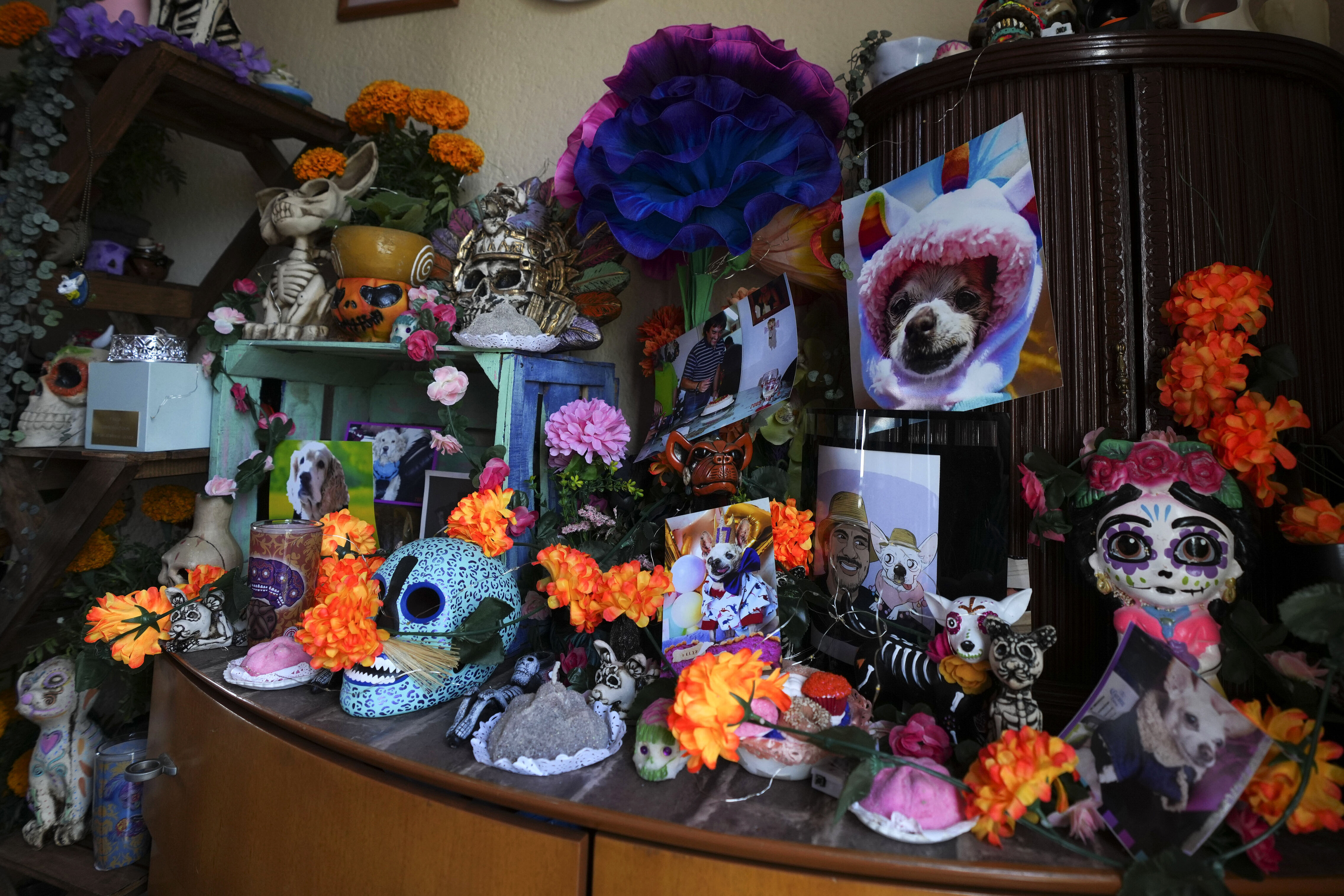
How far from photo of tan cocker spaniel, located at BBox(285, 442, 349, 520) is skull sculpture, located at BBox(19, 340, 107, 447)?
1.16ft

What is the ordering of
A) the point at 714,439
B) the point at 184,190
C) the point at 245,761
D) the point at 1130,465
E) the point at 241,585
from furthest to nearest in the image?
the point at 184,190 → the point at 241,585 → the point at 714,439 → the point at 245,761 → the point at 1130,465

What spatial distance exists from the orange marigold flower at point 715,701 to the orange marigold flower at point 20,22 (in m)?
1.43

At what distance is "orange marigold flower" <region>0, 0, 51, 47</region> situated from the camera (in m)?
1.14

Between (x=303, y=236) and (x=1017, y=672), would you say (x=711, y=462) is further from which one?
(x=303, y=236)

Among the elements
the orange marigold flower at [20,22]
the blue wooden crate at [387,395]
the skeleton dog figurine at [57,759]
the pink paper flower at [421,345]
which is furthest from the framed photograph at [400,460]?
the orange marigold flower at [20,22]

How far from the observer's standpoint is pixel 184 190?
5.19 feet

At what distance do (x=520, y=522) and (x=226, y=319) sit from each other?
61 centimetres

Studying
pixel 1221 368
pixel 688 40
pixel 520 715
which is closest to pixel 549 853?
pixel 520 715

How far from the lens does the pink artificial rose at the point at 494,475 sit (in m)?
0.89

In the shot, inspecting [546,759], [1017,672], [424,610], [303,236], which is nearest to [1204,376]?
[1017,672]

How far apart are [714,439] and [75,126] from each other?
109cm

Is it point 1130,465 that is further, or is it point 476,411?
point 476,411

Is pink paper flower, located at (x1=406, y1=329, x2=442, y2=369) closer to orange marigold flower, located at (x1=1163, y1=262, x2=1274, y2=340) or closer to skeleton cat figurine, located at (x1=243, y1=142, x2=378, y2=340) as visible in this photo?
skeleton cat figurine, located at (x1=243, y1=142, x2=378, y2=340)

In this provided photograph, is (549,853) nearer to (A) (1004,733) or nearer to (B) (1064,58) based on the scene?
(A) (1004,733)
